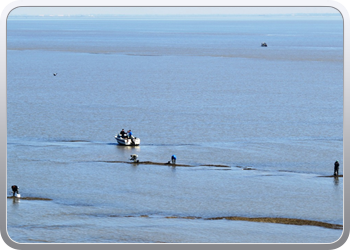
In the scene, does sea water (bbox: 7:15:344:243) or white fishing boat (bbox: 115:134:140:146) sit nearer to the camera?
sea water (bbox: 7:15:344:243)

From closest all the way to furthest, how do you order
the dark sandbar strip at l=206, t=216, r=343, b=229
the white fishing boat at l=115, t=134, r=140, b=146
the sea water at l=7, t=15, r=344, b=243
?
1. the sea water at l=7, t=15, r=344, b=243
2. the dark sandbar strip at l=206, t=216, r=343, b=229
3. the white fishing boat at l=115, t=134, r=140, b=146

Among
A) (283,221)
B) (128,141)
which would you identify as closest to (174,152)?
(128,141)

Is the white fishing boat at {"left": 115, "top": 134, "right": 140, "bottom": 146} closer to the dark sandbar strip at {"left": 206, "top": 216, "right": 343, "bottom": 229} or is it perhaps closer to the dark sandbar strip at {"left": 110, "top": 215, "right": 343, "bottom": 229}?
the dark sandbar strip at {"left": 110, "top": 215, "right": 343, "bottom": 229}

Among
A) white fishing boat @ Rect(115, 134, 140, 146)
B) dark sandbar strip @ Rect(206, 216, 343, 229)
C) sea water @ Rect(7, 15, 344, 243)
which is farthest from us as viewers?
white fishing boat @ Rect(115, 134, 140, 146)

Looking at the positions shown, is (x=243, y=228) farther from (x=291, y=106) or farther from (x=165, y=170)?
(x=291, y=106)

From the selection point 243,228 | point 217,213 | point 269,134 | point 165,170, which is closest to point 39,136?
point 165,170

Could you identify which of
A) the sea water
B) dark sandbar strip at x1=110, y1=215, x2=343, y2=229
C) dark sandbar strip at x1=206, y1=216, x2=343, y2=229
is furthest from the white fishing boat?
dark sandbar strip at x1=206, y1=216, x2=343, y2=229

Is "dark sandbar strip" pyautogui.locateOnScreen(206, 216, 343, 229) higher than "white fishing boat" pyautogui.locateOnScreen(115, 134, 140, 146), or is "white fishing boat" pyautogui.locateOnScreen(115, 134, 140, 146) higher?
"white fishing boat" pyautogui.locateOnScreen(115, 134, 140, 146)

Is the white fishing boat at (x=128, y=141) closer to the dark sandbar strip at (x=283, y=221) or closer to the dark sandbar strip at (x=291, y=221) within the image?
the dark sandbar strip at (x=283, y=221)
